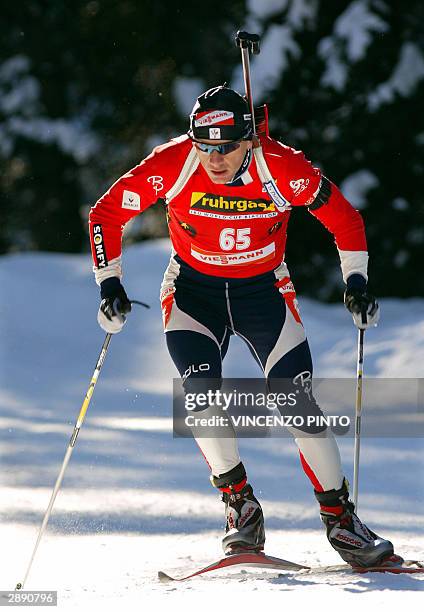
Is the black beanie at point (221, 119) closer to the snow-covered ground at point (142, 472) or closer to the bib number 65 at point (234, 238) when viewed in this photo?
the bib number 65 at point (234, 238)

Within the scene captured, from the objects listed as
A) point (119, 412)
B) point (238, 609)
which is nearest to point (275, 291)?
point (238, 609)

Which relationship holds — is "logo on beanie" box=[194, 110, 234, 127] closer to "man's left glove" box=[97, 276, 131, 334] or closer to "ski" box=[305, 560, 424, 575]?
"man's left glove" box=[97, 276, 131, 334]

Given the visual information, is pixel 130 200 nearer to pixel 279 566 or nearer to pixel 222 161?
pixel 222 161

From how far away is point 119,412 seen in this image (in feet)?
28.2

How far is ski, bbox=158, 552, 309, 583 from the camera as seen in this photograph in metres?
4.58

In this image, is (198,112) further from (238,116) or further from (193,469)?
(193,469)

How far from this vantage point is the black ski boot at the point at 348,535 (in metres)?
4.55

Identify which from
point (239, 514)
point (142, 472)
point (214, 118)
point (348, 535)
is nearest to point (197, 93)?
point (142, 472)

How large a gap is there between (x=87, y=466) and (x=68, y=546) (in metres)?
1.71

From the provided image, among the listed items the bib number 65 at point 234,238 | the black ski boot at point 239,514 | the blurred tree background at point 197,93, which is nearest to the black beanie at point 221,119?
the bib number 65 at point 234,238

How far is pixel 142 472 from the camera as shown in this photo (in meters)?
6.85

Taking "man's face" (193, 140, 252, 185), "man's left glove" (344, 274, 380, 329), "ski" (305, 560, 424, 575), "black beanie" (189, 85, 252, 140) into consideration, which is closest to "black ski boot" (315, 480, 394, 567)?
"ski" (305, 560, 424, 575)

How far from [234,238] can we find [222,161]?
0.38 m

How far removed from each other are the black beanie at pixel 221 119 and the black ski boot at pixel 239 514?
4.56 ft
